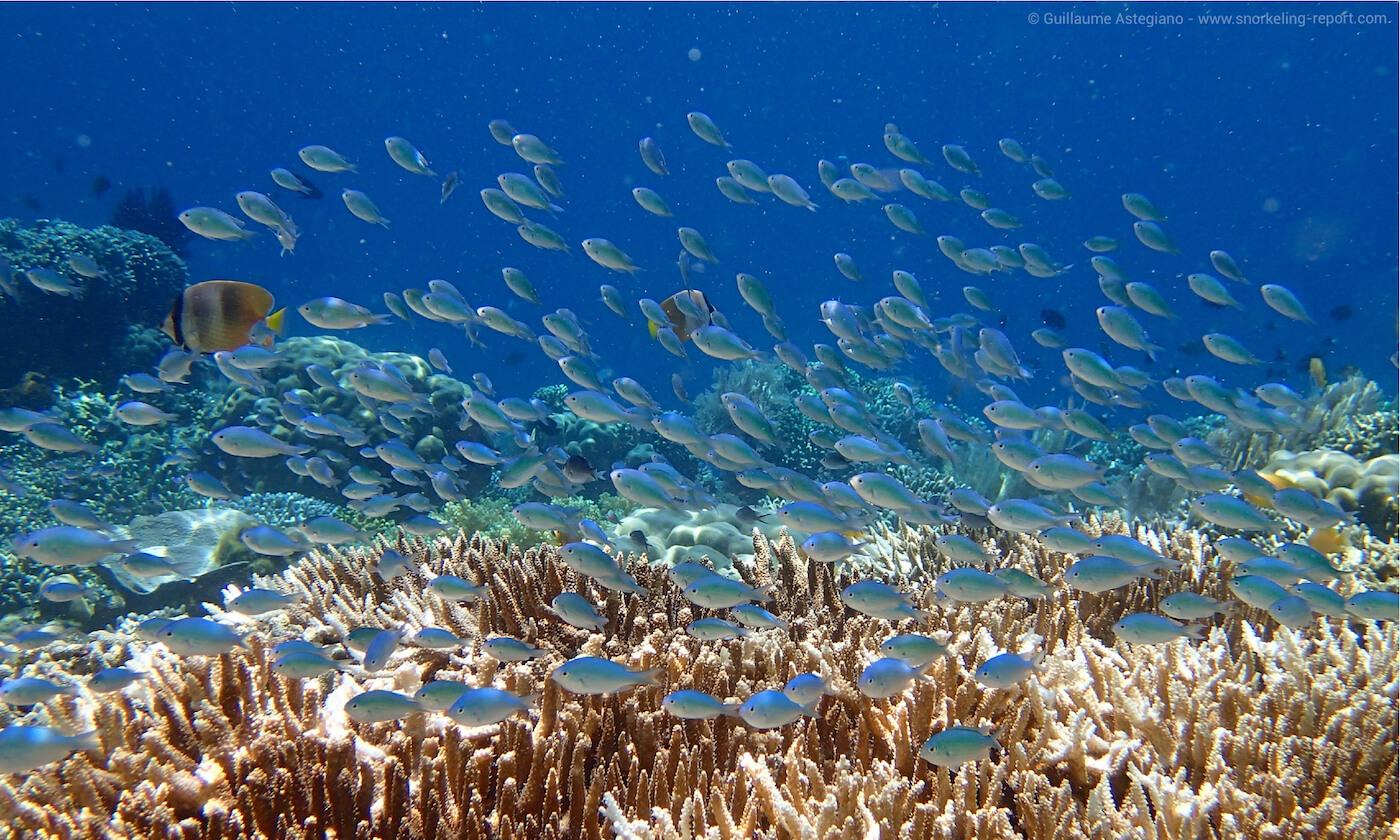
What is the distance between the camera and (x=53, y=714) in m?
→ 3.25

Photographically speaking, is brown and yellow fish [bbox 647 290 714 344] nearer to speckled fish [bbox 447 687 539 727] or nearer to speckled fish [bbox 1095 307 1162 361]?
speckled fish [bbox 1095 307 1162 361]

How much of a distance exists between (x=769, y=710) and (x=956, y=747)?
685 mm

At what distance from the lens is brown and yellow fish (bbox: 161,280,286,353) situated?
515cm

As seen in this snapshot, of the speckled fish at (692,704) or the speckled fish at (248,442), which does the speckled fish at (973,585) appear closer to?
the speckled fish at (692,704)

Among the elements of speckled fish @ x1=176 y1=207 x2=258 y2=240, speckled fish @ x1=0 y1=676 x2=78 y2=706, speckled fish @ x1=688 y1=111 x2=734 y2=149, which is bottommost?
speckled fish @ x1=0 y1=676 x2=78 y2=706

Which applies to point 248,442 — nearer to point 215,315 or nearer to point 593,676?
point 215,315

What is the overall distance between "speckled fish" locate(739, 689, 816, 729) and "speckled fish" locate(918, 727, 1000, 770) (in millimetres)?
497

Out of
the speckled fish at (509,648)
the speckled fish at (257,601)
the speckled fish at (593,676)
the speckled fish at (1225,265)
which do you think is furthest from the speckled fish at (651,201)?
the speckled fish at (1225,265)

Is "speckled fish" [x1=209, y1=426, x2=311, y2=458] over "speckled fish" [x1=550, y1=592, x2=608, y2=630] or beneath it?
over

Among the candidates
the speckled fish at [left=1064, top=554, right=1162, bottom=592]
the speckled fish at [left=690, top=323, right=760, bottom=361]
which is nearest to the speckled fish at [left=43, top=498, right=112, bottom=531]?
the speckled fish at [left=690, top=323, right=760, bottom=361]

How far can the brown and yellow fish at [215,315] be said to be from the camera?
5152 mm

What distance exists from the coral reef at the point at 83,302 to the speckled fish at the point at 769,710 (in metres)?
16.8

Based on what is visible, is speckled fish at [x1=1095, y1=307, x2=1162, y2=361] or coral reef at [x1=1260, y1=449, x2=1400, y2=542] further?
coral reef at [x1=1260, y1=449, x2=1400, y2=542]

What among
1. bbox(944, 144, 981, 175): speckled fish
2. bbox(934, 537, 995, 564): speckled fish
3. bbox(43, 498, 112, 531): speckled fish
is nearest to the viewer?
bbox(934, 537, 995, 564): speckled fish
